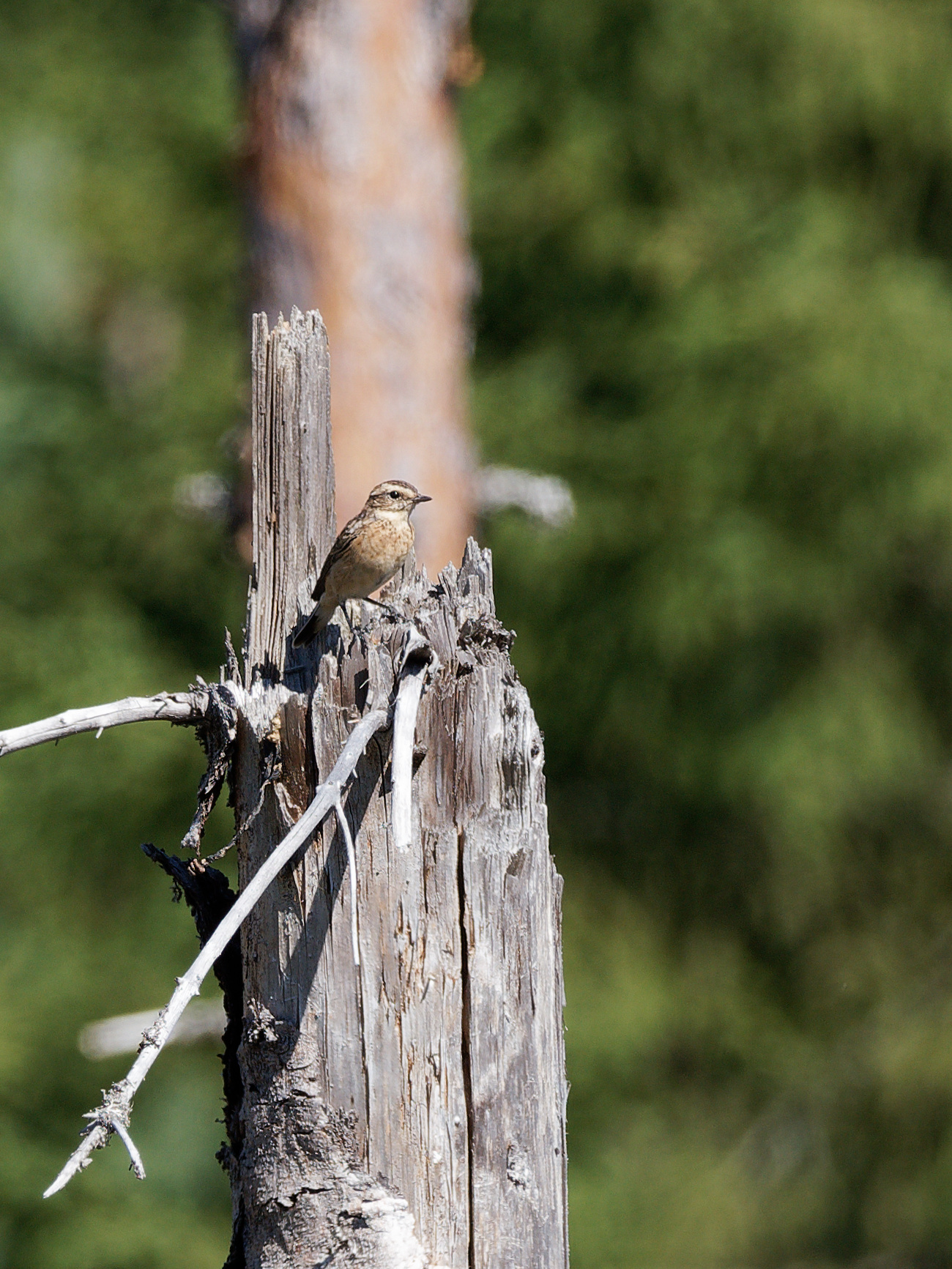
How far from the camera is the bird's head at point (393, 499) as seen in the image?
412 cm

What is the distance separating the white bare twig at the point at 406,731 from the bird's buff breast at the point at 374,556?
3.93 ft

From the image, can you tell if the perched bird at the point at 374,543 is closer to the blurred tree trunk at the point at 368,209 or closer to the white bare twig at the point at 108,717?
the white bare twig at the point at 108,717

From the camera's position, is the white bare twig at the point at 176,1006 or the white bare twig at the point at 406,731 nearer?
the white bare twig at the point at 176,1006

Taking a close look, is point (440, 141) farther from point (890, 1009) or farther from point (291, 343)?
point (890, 1009)

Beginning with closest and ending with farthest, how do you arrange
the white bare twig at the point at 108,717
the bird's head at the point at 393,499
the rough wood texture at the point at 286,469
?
1. the white bare twig at the point at 108,717
2. the rough wood texture at the point at 286,469
3. the bird's head at the point at 393,499

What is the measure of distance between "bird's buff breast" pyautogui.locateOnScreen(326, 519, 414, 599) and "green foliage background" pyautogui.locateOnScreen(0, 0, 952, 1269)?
3871 millimetres

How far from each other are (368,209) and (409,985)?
13.5ft

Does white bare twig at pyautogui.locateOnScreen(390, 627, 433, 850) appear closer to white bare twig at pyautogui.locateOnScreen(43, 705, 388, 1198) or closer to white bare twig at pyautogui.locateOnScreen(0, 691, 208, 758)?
white bare twig at pyautogui.locateOnScreen(43, 705, 388, 1198)

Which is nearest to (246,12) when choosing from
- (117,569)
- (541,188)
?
(541,188)

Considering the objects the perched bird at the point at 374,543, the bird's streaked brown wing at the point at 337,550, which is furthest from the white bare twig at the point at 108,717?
the perched bird at the point at 374,543

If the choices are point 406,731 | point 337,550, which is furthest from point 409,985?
point 337,550

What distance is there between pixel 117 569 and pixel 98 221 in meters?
2.03

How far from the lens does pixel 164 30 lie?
29.0ft

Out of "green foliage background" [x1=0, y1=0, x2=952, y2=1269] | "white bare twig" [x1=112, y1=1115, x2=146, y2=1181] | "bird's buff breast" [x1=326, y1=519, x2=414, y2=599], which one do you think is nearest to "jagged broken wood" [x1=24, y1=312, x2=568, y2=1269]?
"white bare twig" [x1=112, y1=1115, x2=146, y2=1181]
